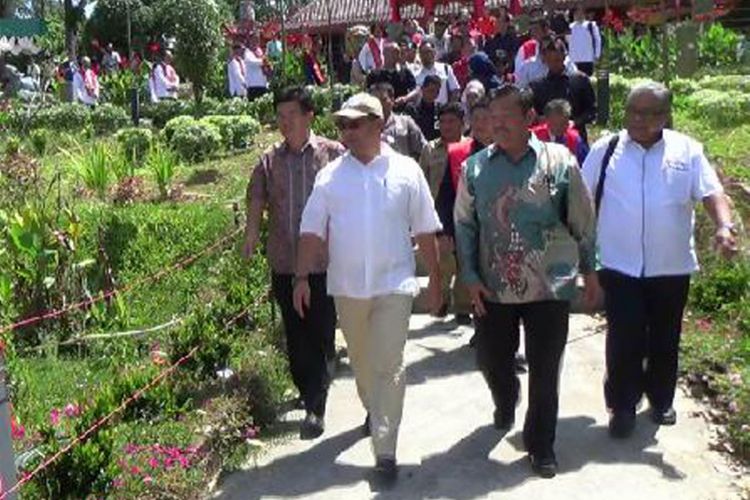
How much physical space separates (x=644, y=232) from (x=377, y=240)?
1.25 m

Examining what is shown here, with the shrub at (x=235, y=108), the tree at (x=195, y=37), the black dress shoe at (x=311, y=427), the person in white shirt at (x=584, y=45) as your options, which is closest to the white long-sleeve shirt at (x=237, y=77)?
the tree at (x=195, y=37)

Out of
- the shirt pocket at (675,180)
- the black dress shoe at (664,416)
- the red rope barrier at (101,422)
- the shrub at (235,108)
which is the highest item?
the shirt pocket at (675,180)

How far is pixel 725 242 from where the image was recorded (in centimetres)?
469

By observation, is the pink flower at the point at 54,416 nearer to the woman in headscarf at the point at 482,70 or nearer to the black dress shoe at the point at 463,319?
the black dress shoe at the point at 463,319

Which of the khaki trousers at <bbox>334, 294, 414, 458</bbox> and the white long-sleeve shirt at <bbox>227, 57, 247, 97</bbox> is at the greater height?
the white long-sleeve shirt at <bbox>227, 57, 247, 97</bbox>

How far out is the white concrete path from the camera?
4.73 meters

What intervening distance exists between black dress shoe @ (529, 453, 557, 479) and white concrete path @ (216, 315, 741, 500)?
0.04 metres

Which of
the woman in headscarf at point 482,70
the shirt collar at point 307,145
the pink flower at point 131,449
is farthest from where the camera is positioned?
the woman in headscarf at point 482,70

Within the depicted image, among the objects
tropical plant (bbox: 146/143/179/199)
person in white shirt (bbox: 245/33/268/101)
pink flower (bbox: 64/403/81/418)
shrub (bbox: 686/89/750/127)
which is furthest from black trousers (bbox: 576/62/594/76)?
pink flower (bbox: 64/403/81/418)

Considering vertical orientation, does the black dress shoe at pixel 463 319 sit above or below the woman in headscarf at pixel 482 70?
below

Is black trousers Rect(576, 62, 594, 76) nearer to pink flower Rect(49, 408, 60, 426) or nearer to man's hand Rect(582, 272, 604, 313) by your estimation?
man's hand Rect(582, 272, 604, 313)

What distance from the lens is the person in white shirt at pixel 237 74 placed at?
19414 mm

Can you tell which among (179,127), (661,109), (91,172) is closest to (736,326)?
(661,109)

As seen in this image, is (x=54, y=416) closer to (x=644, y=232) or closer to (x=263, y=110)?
(x=644, y=232)
